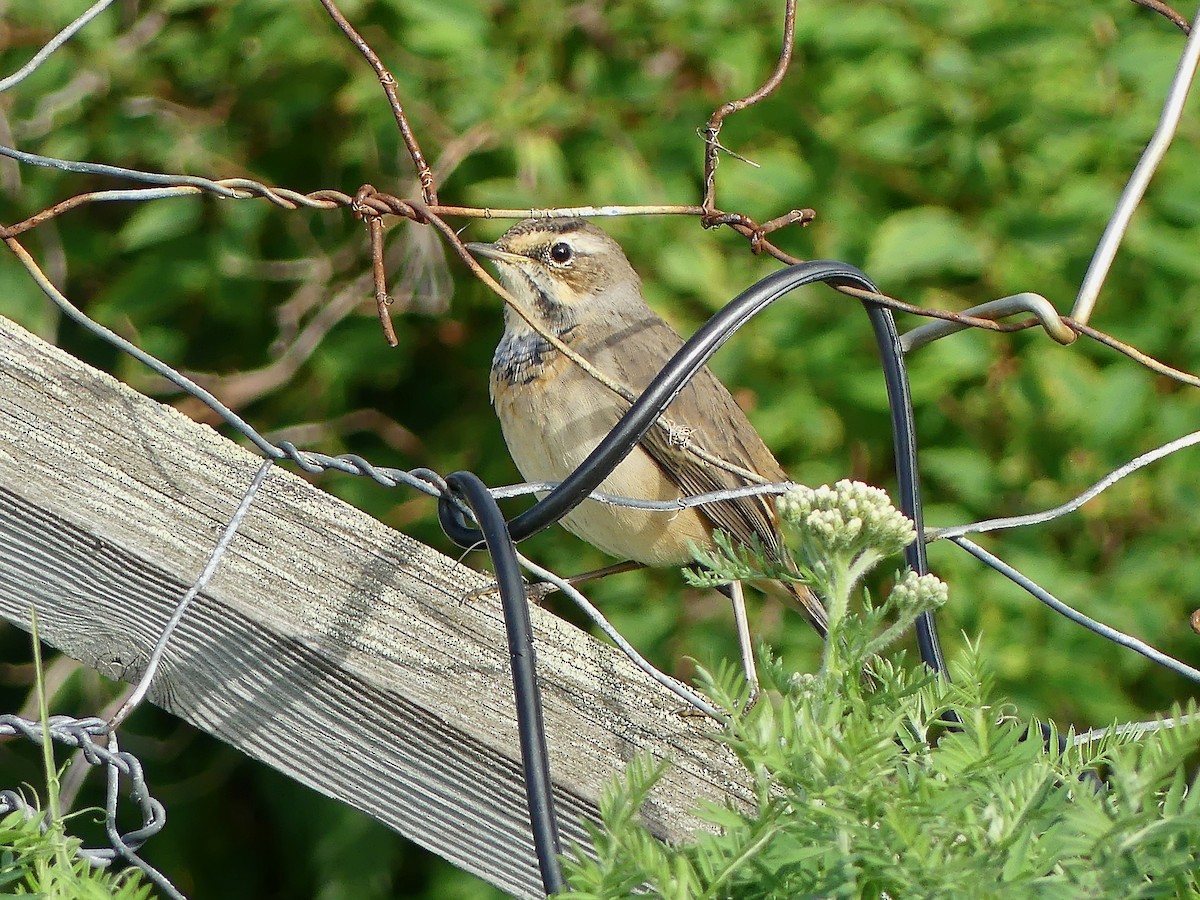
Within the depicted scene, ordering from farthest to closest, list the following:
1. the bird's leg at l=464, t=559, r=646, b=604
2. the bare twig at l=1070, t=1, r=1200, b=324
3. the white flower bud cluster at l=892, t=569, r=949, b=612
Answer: the bird's leg at l=464, t=559, r=646, b=604
the bare twig at l=1070, t=1, r=1200, b=324
the white flower bud cluster at l=892, t=569, r=949, b=612

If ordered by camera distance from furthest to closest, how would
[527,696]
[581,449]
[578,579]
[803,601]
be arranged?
[803,601], [578,579], [581,449], [527,696]

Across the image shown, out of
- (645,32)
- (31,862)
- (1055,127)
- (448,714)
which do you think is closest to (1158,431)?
(1055,127)

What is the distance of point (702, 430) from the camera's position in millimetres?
3561

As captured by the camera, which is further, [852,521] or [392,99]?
[392,99]

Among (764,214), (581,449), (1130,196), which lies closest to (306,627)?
(1130,196)

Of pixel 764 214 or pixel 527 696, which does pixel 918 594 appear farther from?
pixel 764 214

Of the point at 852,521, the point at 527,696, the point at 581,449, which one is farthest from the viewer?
the point at 581,449

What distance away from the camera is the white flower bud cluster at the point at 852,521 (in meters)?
1.27

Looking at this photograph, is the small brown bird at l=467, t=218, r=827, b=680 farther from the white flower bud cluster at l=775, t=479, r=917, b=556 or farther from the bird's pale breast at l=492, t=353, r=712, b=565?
the white flower bud cluster at l=775, t=479, r=917, b=556

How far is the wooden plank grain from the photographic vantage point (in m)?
1.64

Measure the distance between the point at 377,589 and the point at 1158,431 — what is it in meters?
2.49

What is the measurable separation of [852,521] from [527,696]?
380mm

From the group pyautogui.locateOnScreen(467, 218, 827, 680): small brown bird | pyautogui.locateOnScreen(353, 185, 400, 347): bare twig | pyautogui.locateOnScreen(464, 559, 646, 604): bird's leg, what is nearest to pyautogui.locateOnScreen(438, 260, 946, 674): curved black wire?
pyautogui.locateOnScreen(353, 185, 400, 347): bare twig

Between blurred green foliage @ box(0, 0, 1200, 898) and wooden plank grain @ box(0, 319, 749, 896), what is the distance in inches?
75.6
